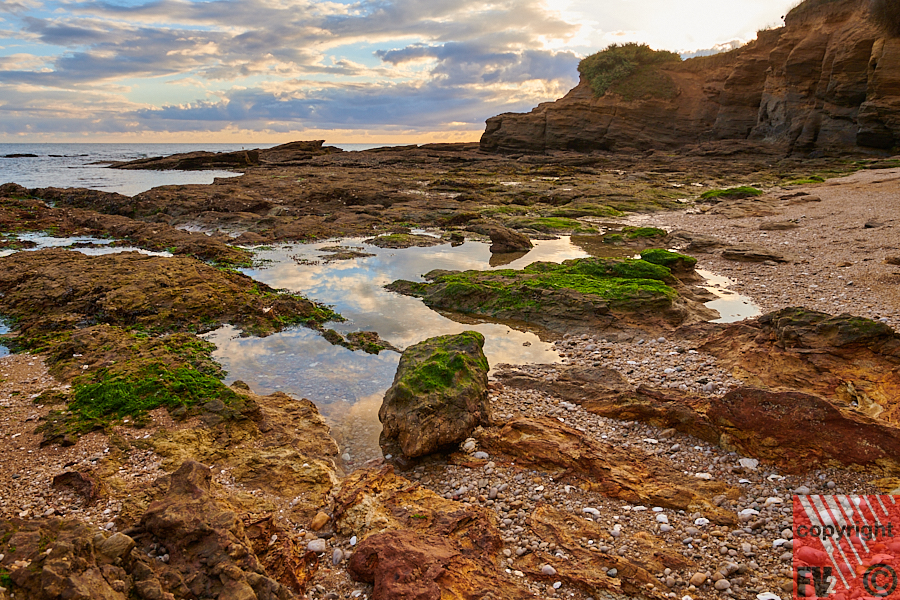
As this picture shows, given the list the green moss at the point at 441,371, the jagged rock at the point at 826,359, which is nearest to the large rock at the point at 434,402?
the green moss at the point at 441,371

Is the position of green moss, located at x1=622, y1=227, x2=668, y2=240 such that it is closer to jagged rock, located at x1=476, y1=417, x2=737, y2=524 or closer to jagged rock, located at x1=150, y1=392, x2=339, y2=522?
jagged rock, located at x1=476, y1=417, x2=737, y2=524

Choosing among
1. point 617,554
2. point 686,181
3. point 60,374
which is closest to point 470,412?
point 617,554

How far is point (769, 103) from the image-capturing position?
50750 mm

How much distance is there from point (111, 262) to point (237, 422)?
951 cm

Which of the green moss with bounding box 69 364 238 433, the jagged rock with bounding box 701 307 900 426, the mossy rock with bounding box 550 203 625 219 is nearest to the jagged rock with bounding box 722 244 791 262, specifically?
the jagged rock with bounding box 701 307 900 426

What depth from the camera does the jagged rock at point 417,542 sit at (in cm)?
399

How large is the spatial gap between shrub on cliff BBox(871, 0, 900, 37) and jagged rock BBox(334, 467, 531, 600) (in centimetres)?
5486

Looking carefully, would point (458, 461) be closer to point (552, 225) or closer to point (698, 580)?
point (698, 580)

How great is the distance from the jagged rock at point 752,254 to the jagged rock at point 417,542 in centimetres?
1423

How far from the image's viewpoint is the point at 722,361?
802 cm

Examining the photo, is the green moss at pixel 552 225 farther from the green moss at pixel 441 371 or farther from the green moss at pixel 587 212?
the green moss at pixel 441 371

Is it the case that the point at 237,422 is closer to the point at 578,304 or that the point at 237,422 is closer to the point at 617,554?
the point at 617,554
